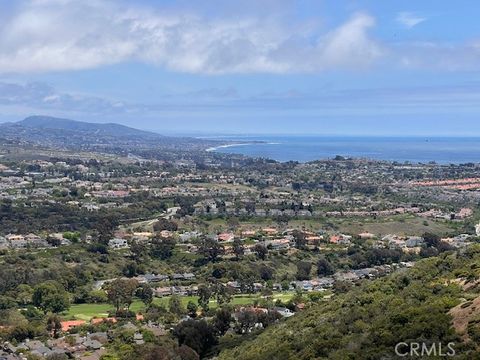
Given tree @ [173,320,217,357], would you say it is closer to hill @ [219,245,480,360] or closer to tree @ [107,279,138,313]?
hill @ [219,245,480,360]

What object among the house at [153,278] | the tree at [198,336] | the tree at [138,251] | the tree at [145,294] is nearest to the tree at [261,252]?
the house at [153,278]

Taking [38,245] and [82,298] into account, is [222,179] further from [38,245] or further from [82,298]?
[82,298]

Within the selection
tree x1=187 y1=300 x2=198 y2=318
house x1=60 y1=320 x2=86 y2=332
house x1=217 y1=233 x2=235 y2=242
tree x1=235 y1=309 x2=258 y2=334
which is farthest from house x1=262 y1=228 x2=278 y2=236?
tree x1=235 y1=309 x2=258 y2=334

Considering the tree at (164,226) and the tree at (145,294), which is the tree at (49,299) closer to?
the tree at (145,294)

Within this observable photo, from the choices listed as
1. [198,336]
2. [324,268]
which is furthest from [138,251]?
[198,336]

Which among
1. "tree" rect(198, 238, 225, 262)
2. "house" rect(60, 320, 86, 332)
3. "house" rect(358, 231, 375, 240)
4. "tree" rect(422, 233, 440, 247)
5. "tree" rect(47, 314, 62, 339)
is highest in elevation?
"tree" rect(422, 233, 440, 247)

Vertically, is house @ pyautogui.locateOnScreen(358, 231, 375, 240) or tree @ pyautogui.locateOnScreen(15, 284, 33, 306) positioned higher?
house @ pyautogui.locateOnScreen(358, 231, 375, 240)
